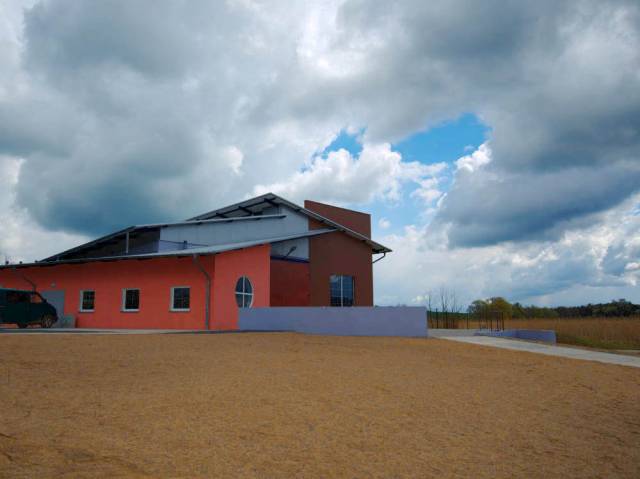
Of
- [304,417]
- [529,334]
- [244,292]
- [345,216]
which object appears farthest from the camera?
[345,216]

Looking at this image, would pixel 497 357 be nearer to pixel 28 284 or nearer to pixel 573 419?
pixel 573 419

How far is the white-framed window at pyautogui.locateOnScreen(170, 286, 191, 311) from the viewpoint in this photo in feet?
63.5

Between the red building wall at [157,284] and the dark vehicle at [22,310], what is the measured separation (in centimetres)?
171

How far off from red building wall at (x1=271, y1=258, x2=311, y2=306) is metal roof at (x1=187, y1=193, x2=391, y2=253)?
3592 millimetres

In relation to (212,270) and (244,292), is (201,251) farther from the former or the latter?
(244,292)

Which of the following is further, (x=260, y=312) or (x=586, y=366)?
(x=260, y=312)

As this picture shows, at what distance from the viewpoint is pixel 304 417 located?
16.6 ft

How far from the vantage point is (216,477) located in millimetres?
3475

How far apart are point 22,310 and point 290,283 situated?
10422 millimetres

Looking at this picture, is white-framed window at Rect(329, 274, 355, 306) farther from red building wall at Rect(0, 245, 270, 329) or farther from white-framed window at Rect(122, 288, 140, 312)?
white-framed window at Rect(122, 288, 140, 312)

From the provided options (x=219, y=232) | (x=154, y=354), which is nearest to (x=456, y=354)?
(x=154, y=354)

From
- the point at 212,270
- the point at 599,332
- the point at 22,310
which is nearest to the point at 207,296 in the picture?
the point at 212,270

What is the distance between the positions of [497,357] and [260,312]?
8705 millimetres

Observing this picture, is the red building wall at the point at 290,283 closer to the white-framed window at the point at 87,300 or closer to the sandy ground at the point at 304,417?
the white-framed window at the point at 87,300
